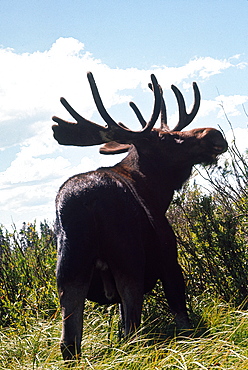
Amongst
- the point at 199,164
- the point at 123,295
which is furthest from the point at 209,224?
the point at 123,295

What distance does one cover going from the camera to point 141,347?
11.2 feet

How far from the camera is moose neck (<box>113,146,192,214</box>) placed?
4424 mm

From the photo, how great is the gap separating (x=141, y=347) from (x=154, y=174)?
1.74 meters

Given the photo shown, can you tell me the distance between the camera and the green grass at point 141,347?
10.2ft

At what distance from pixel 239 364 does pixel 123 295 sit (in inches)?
37.0

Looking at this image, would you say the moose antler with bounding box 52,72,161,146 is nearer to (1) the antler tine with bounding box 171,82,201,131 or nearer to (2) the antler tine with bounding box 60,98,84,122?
(2) the antler tine with bounding box 60,98,84,122

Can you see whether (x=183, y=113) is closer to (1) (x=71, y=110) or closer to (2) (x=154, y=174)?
(2) (x=154, y=174)

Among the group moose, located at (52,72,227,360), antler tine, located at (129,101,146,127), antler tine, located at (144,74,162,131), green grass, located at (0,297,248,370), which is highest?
antler tine, located at (129,101,146,127)

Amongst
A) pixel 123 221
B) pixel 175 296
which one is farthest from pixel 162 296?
pixel 123 221

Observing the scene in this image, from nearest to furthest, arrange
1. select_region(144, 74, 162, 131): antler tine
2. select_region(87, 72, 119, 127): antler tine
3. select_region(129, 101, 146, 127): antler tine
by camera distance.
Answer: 1. select_region(87, 72, 119, 127): antler tine
2. select_region(144, 74, 162, 131): antler tine
3. select_region(129, 101, 146, 127): antler tine

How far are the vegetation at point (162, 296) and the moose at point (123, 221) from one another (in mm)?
364

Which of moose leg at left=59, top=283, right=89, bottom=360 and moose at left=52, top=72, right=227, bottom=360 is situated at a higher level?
moose at left=52, top=72, right=227, bottom=360

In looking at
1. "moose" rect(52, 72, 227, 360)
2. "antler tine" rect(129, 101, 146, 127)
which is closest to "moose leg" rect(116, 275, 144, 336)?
"moose" rect(52, 72, 227, 360)

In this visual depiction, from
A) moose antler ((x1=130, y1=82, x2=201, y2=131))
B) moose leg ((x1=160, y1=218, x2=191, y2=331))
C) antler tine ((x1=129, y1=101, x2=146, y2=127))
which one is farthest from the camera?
antler tine ((x1=129, y1=101, x2=146, y2=127))
